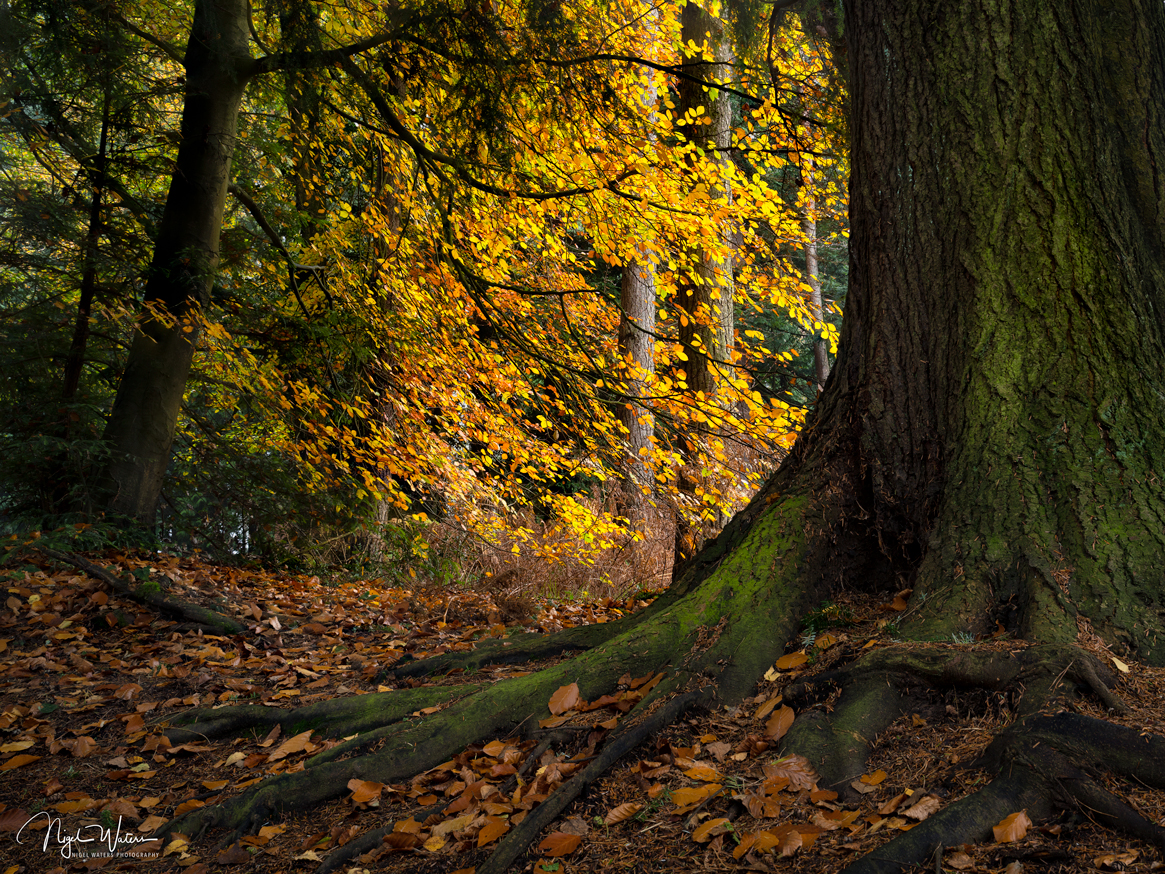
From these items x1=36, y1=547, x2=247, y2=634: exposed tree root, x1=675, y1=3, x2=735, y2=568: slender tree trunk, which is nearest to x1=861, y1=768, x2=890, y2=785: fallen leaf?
x1=36, y1=547, x2=247, y2=634: exposed tree root

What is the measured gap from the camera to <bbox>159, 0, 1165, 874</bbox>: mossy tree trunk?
2545mm

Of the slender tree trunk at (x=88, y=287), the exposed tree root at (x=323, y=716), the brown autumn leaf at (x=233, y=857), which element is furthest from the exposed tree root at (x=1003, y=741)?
the slender tree trunk at (x=88, y=287)

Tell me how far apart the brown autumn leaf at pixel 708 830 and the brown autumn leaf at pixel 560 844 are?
0.37 meters

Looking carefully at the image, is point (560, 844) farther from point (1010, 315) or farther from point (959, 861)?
point (1010, 315)

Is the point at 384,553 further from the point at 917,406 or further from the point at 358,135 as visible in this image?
the point at 917,406

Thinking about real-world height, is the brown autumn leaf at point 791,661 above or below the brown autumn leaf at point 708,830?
above

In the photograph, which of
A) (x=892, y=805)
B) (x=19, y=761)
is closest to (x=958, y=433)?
(x=892, y=805)

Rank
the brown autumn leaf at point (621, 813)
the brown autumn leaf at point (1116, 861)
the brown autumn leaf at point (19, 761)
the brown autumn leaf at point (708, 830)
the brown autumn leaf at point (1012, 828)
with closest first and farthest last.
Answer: the brown autumn leaf at point (1116, 861), the brown autumn leaf at point (1012, 828), the brown autumn leaf at point (708, 830), the brown autumn leaf at point (621, 813), the brown autumn leaf at point (19, 761)

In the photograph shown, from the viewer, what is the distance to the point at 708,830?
2.09 m

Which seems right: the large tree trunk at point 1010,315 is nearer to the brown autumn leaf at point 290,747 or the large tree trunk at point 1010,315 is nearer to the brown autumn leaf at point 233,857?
the brown autumn leaf at point 233,857

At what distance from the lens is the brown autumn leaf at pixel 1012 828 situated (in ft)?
5.88

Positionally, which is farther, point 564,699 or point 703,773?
point 564,699

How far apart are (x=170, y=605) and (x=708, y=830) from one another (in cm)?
472
